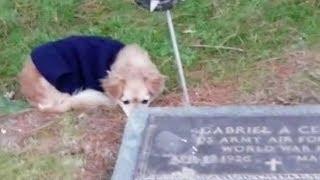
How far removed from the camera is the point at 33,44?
18.1 feet

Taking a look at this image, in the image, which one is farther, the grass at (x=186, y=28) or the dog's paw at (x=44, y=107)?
the grass at (x=186, y=28)

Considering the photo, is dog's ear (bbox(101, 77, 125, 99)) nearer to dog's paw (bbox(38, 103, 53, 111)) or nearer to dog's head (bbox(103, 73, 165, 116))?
dog's head (bbox(103, 73, 165, 116))

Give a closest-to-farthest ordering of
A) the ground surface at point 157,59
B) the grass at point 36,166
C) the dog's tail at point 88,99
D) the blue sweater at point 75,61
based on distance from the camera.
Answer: the grass at point 36,166
the ground surface at point 157,59
the dog's tail at point 88,99
the blue sweater at point 75,61

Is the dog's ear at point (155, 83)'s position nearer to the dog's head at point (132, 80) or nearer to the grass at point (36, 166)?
the dog's head at point (132, 80)

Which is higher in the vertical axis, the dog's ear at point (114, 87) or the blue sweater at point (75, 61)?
the blue sweater at point (75, 61)

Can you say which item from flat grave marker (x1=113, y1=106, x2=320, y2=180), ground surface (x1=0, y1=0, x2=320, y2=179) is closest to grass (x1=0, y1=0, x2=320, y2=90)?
ground surface (x1=0, y1=0, x2=320, y2=179)

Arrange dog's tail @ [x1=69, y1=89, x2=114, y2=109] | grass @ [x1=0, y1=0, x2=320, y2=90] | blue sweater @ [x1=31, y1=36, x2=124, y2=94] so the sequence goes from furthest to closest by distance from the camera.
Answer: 1. grass @ [x1=0, y1=0, x2=320, y2=90]
2. blue sweater @ [x1=31, y1=36, x2=124, y2=94]
3. dog's tail @ [x1=69, y1=89, x2=114, y2=109]

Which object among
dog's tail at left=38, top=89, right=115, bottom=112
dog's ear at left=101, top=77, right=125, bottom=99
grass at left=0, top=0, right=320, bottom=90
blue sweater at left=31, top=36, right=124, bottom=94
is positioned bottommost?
dog's tail at left=38, top=89, right=115, bottom=112

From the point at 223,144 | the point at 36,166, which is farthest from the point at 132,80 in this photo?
the point at 223,144

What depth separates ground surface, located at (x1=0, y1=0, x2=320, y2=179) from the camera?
4.22m

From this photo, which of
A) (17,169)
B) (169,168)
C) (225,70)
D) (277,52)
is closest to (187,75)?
(225,70)

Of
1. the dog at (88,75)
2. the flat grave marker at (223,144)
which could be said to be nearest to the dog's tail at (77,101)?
the dog at (88,75)

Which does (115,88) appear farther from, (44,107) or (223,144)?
(223,144)

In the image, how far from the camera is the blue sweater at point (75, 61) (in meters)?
4.83
